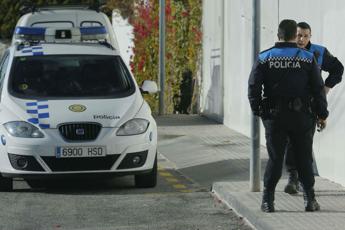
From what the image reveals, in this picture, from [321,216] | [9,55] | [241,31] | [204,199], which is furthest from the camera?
[241,31]

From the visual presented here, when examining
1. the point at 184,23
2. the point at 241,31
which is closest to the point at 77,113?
the point at 241,31

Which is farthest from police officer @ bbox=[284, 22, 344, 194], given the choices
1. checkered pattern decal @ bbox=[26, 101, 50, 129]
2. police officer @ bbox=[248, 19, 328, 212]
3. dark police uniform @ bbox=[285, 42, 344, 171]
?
checkered pattern decal @ bbox=[26, 101, 50, 129]

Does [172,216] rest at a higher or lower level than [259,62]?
lower

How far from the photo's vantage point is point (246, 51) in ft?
59.1

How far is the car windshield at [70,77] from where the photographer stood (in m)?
12.6

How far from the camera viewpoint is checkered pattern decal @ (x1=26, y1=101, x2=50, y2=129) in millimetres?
11836

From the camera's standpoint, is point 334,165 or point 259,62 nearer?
point 259,62

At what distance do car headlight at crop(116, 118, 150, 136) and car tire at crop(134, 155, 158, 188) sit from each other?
1.62 ft

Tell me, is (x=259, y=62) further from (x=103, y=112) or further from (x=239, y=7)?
(x=239, y=7)

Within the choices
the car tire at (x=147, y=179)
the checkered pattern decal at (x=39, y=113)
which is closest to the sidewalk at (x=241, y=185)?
the car tire at (x=147, y=179)

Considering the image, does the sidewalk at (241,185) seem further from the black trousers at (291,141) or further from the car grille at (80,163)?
the car grille at (80,163)

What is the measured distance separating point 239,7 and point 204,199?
7.85 meters

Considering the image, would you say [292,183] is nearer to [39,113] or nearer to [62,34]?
[39,113]

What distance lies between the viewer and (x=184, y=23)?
2433 centimetres
